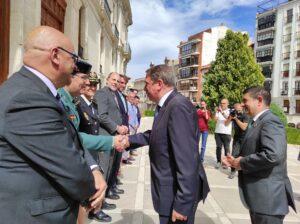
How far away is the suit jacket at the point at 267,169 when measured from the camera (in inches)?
112

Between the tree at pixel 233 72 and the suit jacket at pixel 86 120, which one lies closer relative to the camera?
the suit jacket at pixel 86 120

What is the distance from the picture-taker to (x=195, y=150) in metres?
2.71

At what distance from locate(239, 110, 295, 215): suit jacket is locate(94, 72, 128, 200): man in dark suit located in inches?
105

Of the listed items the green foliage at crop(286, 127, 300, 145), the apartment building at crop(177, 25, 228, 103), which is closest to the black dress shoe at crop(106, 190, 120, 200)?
the green foliage at crop(286, 127, 300, 145)

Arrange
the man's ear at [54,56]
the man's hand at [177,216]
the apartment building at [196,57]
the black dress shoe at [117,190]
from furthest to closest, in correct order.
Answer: the apartment building at [196,57]
the black dress shoe at [117,190]
the man's hand at [177,216]
the man's ear at [54,56]

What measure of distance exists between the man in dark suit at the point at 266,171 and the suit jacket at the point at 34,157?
5.63ft

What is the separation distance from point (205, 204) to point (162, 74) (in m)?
3.63

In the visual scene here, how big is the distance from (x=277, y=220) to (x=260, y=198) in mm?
248

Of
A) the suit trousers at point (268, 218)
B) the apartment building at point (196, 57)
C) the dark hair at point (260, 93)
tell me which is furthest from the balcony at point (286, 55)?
the suit trousers at point (268, 218)

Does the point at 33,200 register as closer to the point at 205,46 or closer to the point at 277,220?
the point at 277,220

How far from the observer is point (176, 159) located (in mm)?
2646

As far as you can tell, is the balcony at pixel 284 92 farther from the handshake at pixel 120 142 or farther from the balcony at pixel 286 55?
the handshake at pixel 120 142

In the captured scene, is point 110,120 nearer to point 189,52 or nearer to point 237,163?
point 237,163

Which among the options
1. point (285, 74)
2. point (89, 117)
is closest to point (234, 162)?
point (89, 117)
